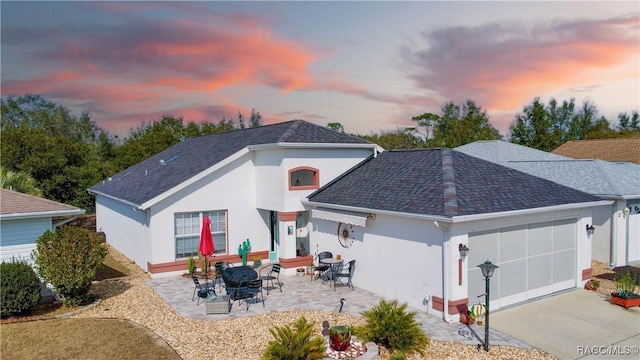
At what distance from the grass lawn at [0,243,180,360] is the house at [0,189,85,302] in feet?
7.77

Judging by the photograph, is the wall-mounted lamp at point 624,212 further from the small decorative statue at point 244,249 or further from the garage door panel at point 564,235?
the small decorative statue at point 244,249

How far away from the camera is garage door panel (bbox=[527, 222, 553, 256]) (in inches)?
630

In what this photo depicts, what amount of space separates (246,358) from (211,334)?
2.08 metres

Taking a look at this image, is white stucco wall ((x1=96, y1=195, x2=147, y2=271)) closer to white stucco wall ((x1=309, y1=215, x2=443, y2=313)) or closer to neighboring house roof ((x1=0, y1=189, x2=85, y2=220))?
neighboring house roof ((x1=0, y1=189, x2=85, y2=220))

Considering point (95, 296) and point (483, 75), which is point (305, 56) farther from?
point (95, 296)

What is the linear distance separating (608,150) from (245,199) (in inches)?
1296

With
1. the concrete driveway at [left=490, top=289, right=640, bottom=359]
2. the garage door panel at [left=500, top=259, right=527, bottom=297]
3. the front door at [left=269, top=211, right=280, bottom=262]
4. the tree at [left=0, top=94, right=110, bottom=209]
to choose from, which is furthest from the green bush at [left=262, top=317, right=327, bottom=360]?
the tree at [left=0, top=94, right=110, bottom=209]

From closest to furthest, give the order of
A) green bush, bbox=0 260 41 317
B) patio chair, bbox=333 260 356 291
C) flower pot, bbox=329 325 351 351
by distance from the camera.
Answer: flower pot, bbox=329 325 351 351 < green bush, bbox=0 260 41 317 < patio chair, bbox=333 260 356 291

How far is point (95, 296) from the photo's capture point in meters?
16.8

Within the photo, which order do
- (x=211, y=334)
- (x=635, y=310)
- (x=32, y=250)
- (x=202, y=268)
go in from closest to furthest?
(x=211, y=334) < (x=635, y=310) < (x=32, y=250) < (x=202, y=268)

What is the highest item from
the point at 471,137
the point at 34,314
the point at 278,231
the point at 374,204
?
the point at 471,137

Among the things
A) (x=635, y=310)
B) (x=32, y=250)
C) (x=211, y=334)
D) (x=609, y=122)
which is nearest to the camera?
(x=211, y=334)

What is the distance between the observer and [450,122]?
→ 69688mm

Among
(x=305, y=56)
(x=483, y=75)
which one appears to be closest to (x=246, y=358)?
(x=305, y=56)
